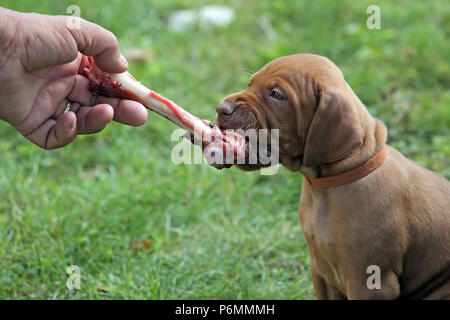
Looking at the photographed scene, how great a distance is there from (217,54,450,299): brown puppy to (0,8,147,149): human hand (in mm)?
733

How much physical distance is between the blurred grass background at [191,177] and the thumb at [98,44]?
1638 millimetres

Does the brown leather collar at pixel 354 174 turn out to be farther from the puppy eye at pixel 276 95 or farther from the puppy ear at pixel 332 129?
the puppy eye at pixel 276 95

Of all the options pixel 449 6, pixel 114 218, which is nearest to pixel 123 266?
pixel 114 218

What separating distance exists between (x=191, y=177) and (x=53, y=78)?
7.13ft

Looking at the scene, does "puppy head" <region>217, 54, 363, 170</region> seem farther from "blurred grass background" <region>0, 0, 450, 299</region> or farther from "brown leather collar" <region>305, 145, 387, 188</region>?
"blurred grass background" <region>0, 0, 450, 299</region>

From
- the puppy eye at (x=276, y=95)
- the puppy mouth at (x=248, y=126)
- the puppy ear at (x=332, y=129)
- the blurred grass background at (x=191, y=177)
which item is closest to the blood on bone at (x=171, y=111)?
the puppy mouth at (x=248, y=126)

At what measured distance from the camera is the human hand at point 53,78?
337cm

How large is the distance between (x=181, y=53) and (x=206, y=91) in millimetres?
1025

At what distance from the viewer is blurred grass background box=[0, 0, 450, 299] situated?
461 centimetres

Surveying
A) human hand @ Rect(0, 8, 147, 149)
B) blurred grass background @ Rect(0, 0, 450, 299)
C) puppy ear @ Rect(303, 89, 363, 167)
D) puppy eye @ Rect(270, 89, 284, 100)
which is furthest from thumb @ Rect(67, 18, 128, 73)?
blurred grass background @ Rect(0, 0, 450, 299)

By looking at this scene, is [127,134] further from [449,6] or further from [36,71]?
[449,6]

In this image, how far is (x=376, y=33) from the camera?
8031mm

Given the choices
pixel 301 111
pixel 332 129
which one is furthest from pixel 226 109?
pixel 332 129

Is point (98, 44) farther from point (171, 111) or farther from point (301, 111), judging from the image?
point (301, 111)
